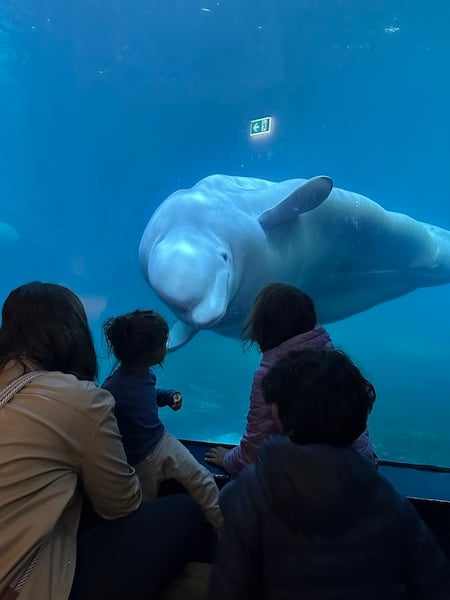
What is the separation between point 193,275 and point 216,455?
64.2 inches

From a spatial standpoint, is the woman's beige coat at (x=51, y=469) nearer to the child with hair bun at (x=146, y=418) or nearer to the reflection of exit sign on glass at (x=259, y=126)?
the child with hair bun at (x=146, y=418)

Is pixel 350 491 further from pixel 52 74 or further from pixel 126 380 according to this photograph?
pixel 52 74

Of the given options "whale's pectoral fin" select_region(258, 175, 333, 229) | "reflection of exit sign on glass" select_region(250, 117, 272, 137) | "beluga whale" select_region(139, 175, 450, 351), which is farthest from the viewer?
"reflection of exit sign on glass" select_region(250, 117, 272, 137)

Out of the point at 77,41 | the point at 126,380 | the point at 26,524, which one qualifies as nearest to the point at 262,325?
the point at 126,380

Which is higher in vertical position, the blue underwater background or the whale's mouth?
the blue underwater background

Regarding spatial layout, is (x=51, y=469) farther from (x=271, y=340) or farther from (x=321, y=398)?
(x=271, y=340)

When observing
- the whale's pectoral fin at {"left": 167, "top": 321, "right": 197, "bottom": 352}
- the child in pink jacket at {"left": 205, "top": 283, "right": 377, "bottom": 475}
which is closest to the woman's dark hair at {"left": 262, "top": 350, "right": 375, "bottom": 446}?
the child in pink jacket at {"left": 205, "top": 283, "right": 377, "bottom": 475}

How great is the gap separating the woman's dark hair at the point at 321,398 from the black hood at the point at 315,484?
3.3 inches

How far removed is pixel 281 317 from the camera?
91.6 inches

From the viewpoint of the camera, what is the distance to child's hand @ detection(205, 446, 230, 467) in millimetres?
2572

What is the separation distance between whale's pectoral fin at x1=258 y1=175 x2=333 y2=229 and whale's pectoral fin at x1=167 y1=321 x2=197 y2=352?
1.52m

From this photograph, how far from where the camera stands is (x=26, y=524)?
138 centimetres

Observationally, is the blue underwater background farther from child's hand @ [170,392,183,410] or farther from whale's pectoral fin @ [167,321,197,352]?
child's hand @ [170,392,183,410]

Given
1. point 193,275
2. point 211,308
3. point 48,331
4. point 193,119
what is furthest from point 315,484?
point 193,119
